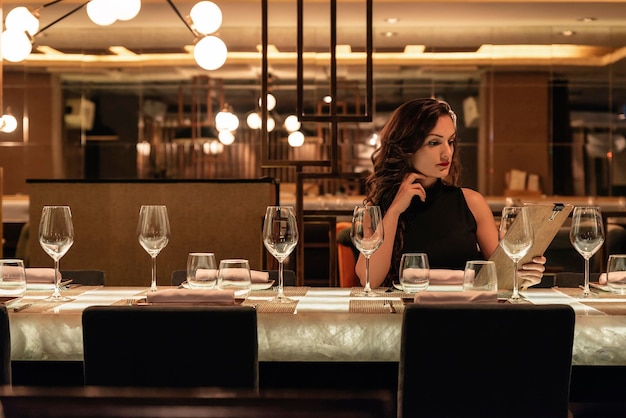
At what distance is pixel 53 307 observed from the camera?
1.97 meters

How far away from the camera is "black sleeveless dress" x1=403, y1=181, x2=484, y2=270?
2965 mm

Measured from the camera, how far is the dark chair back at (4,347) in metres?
1.62

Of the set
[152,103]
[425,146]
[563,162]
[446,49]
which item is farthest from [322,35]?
[425,146]

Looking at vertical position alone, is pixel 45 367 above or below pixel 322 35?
below

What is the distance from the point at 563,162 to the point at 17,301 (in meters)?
8.98

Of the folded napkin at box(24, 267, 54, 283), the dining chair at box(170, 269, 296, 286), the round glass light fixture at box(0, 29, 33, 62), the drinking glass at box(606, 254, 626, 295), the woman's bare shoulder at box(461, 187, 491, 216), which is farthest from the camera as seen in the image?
the round glass light fixture at box(0, 29, 33, 62)

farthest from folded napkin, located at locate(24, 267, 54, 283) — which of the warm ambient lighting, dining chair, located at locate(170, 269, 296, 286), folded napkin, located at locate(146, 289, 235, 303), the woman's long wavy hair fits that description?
the warm ambient lighting

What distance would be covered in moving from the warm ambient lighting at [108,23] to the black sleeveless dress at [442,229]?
5.38 feet

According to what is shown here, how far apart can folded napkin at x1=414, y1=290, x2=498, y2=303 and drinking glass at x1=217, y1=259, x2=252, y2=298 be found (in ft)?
1.61

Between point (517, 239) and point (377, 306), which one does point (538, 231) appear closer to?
point (517, 239)

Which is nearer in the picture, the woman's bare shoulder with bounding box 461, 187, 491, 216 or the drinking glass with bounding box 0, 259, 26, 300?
the drinking glass with bounding box 0, 259, 26, 300

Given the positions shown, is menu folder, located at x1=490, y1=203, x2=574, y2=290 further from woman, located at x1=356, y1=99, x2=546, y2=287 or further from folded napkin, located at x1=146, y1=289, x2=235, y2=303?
folded napkin, located at x1=146, y1=289, x2=235, y2=303

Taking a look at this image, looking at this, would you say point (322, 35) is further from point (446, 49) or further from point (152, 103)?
point (152, 103)

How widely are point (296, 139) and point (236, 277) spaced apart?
26.4ft
